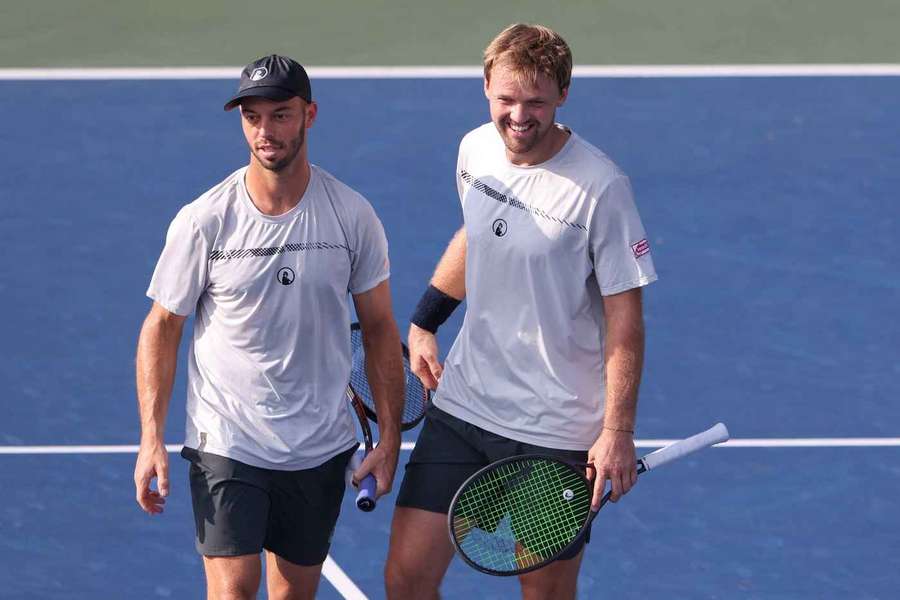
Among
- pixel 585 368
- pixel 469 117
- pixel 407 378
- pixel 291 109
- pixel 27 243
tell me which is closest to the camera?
pixel 291 109

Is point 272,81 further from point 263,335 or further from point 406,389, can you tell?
point 406,389

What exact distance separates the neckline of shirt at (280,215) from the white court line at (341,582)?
6.76 ft

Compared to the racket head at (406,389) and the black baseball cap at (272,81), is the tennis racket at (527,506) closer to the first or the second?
the racket head at (406,389)

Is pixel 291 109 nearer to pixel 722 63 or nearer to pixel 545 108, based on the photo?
pixel 545 108

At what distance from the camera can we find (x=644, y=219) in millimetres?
9484

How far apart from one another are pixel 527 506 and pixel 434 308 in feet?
2.73

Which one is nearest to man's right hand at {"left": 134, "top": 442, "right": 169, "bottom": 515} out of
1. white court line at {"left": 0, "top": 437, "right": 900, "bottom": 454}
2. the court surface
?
→ the court surface

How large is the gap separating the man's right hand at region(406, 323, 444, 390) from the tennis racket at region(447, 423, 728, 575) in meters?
0.58

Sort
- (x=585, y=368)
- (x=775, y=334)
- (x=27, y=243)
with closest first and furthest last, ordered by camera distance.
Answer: (x=585, y=368)
(x=775, y=334)
(x=27, y=243)

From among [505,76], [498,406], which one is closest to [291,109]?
[505,76]

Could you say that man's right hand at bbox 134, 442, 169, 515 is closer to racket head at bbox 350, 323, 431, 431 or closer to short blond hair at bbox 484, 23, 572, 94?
racket head at bbox 350, 323, 431, 431

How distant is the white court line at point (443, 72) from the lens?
11.0 m

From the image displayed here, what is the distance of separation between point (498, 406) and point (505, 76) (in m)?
1.07

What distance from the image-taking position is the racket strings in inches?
238
